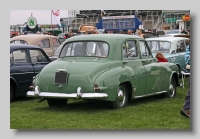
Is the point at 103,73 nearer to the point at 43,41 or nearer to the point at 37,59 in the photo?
the point at 37,59

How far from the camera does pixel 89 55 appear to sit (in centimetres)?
1032

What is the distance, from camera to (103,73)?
32.0ft

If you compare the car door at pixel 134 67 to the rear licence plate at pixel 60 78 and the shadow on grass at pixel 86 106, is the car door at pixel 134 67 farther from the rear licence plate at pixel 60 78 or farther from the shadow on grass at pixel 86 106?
the rear licence plate at pixel 60 78

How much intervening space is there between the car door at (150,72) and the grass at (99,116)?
30cm

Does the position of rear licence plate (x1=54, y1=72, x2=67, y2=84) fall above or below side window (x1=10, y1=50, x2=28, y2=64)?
below

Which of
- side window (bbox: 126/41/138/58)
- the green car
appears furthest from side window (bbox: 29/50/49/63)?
side window (bbox: 126/41/138/58)

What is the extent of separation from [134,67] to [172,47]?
515cm

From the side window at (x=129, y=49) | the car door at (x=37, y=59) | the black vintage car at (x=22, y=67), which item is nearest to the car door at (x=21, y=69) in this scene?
the black vintage car at (x=22, y=67)

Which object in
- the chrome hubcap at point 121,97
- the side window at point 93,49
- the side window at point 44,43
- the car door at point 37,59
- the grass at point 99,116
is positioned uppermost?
the side window at point 44,43

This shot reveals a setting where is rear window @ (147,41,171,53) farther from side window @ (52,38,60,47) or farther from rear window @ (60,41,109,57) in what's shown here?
rear window @ (60,41,109,57)

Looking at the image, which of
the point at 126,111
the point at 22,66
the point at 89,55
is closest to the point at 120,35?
the point at 89,55

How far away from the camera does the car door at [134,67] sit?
10.5m

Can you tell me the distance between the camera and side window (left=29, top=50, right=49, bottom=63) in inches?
487

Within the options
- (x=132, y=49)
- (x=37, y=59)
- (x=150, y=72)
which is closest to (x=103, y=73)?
(x=132, y=49)
